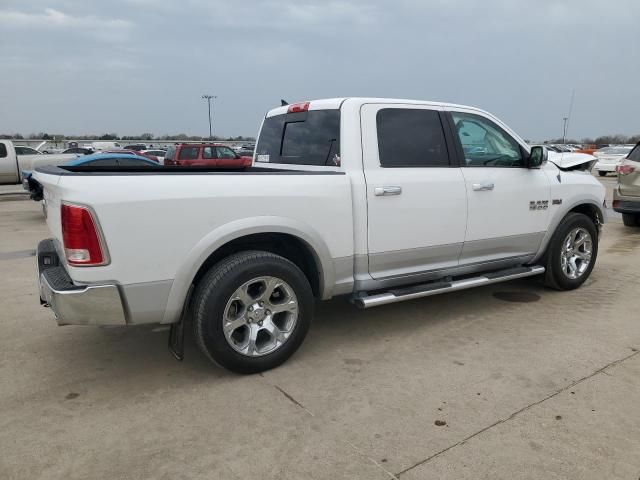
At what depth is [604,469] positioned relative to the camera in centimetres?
246

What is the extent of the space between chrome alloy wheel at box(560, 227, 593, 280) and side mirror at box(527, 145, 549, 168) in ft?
3.15

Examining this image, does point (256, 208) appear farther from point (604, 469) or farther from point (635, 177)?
point (635, 177)

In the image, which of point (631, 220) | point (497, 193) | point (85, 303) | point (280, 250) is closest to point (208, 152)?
point (631, 220)

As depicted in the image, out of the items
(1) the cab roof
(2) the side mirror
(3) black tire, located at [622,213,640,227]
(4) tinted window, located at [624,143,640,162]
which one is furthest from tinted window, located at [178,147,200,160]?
(2) the side mirror

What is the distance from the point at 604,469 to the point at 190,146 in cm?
1906

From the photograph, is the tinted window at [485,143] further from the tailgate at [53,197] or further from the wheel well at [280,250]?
the tailgate at [53,197]

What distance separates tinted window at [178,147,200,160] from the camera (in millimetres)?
19683

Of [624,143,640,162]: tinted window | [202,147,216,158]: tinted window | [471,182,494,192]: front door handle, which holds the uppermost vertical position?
[202,147,216,158]: tinted window

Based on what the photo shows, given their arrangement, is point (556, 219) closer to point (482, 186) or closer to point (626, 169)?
point (482, 186)

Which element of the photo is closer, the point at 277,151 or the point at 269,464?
the point at 269,464

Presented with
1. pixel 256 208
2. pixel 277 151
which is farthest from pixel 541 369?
pixel 277 151

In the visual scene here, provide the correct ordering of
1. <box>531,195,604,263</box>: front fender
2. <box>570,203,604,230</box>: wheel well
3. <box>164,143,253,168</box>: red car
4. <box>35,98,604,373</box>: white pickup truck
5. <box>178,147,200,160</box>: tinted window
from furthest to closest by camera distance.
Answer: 1. <box>178,147,200,160</box>: tinted window
2. <box>164,143,253,168</box>: red car
3. <box>570,203,604,230</box>: wheel well
4. <box>531,195,604,263</box>: front fender
5. <box>35,98,604,373</box>: white pickup truck

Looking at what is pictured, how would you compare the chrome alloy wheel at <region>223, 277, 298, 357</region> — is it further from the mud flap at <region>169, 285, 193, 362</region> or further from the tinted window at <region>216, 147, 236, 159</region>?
the tinted window at <region>216, 147, 236, 159</region>

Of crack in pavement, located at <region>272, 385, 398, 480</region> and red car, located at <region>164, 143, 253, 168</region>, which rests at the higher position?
red car, located at <region>164, 143, 253, 168</region>
